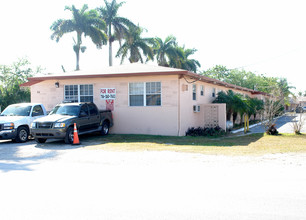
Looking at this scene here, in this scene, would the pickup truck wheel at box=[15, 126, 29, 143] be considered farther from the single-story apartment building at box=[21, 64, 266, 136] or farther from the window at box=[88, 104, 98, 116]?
the single-story apartment building at box=[21, 64, 266, 136]

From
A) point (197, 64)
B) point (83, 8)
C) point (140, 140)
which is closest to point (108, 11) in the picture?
point (83, 8)

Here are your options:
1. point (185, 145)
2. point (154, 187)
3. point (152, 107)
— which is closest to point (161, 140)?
point (185, 145)

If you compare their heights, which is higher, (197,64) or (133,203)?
(197,64)

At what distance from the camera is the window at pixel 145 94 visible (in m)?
16.8

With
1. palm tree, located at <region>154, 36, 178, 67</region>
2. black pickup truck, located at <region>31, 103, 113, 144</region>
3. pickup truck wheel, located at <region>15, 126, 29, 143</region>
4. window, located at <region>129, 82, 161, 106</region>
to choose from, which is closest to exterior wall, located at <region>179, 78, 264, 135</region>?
window, located at <region>129, 82, 161, 106</region>

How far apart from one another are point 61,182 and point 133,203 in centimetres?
224

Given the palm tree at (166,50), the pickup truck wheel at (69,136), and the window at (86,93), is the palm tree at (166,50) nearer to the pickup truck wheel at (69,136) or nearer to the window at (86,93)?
the window at (86,93)

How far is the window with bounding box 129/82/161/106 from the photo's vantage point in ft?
55.0

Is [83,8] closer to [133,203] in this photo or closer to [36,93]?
[36,93]

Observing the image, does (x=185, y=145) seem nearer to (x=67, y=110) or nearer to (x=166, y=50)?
(x=67, y=110)

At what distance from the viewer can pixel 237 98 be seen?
2120 cm

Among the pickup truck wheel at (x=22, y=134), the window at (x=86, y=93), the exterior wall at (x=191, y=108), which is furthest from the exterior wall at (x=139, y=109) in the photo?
the pickup truck wheel at (x=22, y=134)

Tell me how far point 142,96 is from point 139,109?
28.5 inches

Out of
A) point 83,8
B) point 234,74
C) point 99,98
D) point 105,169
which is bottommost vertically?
point 105,169
